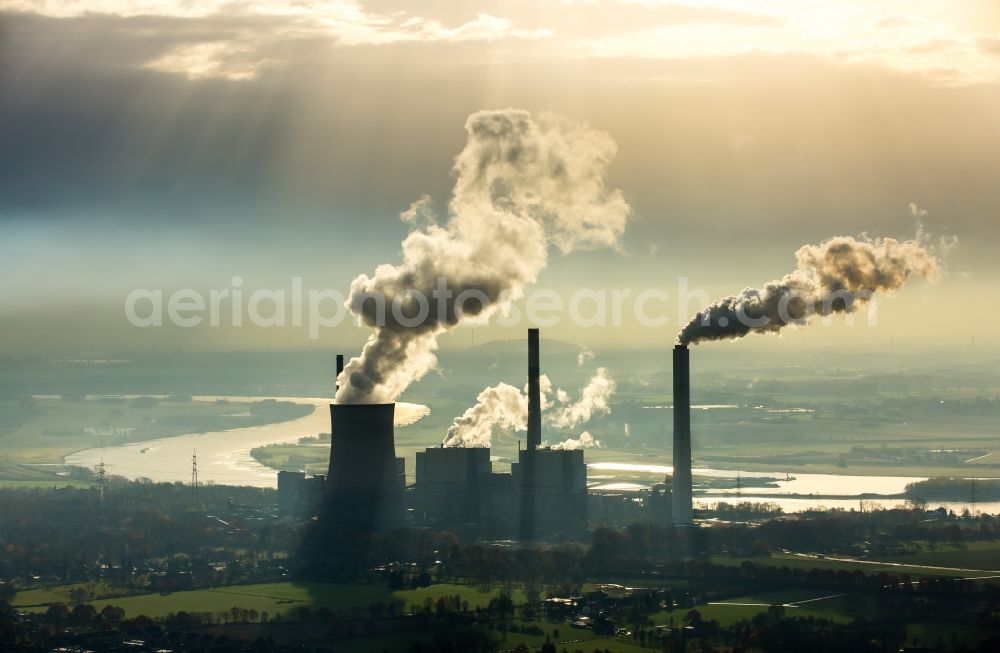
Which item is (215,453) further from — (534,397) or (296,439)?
(534,397)

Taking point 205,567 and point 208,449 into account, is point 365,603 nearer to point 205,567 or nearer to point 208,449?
point 205,567

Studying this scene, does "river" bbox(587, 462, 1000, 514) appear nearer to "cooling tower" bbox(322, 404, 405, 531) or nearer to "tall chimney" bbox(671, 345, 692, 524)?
"tall chimney" bbox(671, 345, 692, 524)

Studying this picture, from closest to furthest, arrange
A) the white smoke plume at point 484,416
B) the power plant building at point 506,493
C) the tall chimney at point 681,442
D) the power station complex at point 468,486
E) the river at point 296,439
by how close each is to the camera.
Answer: the power station complex at point 468,486, the power plant building at point 506,493, the tall chimney at point 681,442, the white smoke plume at point 484,416, the river at point 296,439

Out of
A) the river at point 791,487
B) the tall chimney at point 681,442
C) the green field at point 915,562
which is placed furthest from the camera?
the river at point 791,487

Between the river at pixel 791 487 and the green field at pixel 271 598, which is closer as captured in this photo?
the green field at pixel 271 598

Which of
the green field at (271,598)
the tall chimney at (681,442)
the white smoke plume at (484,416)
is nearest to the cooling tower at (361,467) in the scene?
the green field at (271,598)

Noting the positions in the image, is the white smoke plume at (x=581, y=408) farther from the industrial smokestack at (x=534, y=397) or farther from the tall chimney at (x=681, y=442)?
the tall chimney at (x=681, y=442)

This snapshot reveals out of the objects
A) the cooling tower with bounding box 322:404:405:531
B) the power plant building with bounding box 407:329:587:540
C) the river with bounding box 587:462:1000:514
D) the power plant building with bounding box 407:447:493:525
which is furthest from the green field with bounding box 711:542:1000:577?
the river with bounding box 587:462:1000:514
